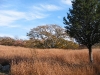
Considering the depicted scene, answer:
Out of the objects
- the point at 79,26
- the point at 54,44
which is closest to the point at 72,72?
the point at 79,26

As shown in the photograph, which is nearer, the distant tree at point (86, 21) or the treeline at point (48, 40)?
the distant tree at point (86, 21)

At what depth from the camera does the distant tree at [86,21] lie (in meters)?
17.5

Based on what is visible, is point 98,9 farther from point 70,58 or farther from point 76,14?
point 70,58

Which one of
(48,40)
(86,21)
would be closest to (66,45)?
(48,40)

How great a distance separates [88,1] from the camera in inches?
698

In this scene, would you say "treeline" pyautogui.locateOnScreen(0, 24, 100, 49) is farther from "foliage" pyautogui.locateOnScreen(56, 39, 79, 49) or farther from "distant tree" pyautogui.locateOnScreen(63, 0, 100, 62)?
"distant tree" pyautogui.locateOnScreen(63, 0, 100, 62)

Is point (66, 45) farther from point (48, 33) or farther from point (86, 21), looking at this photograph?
point (86, 21)

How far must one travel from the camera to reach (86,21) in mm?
17516

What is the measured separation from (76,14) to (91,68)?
23.5ft

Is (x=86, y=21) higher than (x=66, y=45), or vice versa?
(x=86, y=21)

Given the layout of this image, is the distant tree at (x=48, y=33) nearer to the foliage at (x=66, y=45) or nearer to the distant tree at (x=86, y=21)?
the foliage at (x=66, y=45)

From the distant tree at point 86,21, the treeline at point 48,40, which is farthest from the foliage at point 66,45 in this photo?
the distant tree at point 86,21

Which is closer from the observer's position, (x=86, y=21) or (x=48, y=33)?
(x=86, y=21)

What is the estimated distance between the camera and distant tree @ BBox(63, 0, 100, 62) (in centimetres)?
1745
